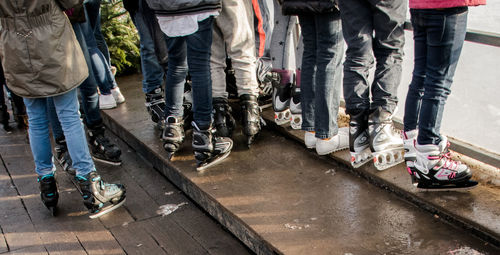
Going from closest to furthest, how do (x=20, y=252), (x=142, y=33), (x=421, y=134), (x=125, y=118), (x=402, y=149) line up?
(x=421, y=134)
(x=20, y=252)
(x=402, y=149)
(x=142, y=33)
(x=125, y=118)

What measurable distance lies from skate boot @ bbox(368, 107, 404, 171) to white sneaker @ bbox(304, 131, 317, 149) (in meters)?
0.51

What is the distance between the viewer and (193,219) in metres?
3.73

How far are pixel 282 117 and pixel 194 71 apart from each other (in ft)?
3.48

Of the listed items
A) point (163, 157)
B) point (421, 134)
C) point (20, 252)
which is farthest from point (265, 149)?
point (20, 252)

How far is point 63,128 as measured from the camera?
3641 mm

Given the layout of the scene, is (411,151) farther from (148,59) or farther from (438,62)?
(148,59)

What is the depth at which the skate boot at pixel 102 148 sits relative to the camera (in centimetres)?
458

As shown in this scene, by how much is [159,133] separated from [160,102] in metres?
0.29

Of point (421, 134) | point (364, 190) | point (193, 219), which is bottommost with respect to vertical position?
point (193, 219)

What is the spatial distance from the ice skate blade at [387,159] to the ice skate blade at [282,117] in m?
1.11

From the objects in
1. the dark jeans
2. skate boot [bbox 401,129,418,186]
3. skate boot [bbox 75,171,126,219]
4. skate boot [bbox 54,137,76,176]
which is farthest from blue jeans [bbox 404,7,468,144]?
skate boot [bbox 54,137,76,176]

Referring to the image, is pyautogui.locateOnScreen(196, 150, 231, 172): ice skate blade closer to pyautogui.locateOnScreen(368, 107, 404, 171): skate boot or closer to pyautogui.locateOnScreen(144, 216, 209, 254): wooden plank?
pyautogui.locateOnScreen(144, 216, 209, 254): wooden plank

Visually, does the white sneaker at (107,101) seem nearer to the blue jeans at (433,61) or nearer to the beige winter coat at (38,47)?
the beige winter coat at (38,47)

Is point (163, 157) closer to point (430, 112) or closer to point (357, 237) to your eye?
point (357, 237)
